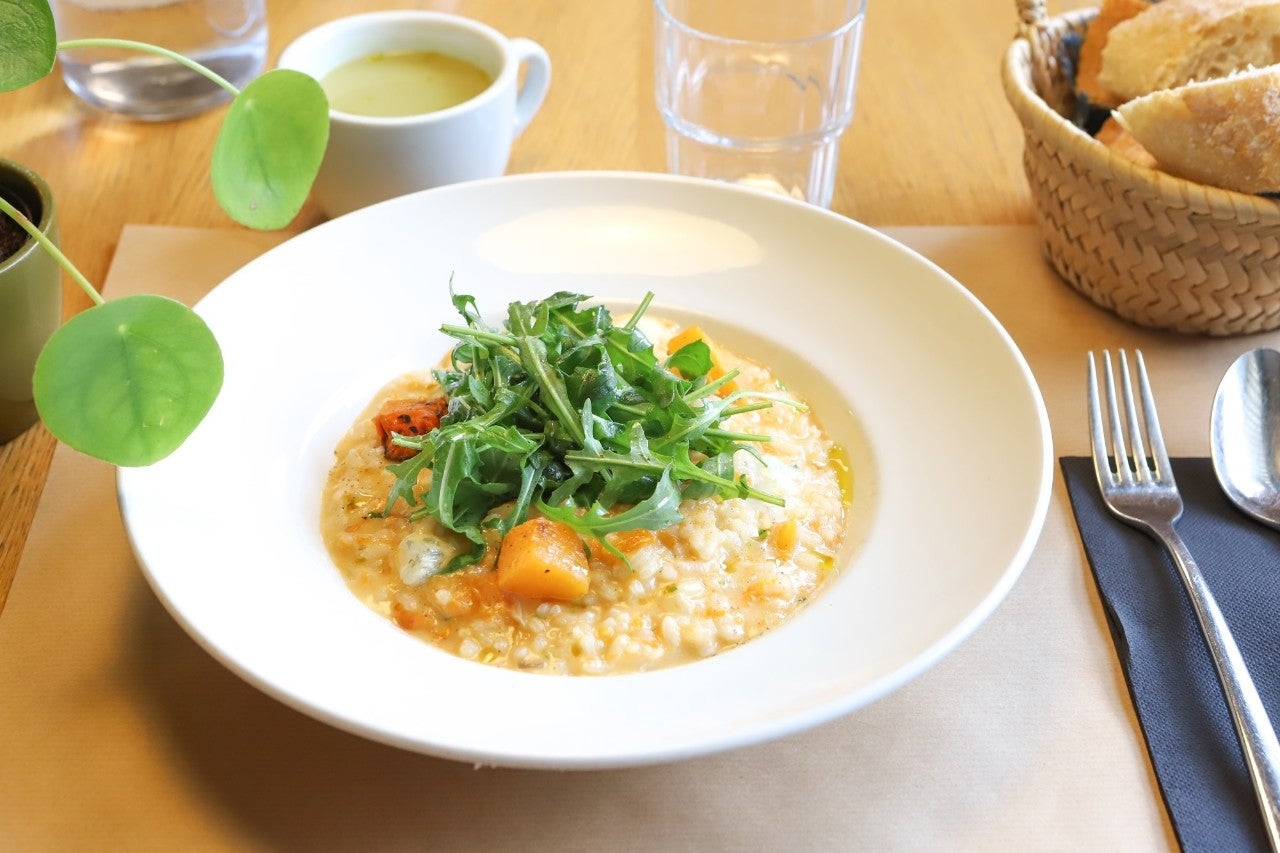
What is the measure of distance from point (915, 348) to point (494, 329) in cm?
75

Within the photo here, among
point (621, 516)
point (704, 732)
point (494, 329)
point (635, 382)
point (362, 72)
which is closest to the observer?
point (704, 732)

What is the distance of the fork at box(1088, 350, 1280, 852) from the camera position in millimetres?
1514

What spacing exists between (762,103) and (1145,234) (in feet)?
3.48

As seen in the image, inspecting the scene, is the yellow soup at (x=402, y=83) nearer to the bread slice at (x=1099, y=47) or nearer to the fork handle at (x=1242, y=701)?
the bread slice at (x=1099, y=47)

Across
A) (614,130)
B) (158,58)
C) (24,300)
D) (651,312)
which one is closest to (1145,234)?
(651,312)

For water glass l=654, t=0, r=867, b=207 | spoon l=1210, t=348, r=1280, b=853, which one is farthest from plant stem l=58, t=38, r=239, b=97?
spoon l=1210, t=348, r=1280, b=853

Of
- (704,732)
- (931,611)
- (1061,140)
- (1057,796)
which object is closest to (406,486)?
(704,732)

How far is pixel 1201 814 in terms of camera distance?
1.51m

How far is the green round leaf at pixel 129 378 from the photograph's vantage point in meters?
1.33

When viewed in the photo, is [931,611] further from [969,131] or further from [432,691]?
[969,131]

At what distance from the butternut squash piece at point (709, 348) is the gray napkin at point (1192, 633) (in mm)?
646

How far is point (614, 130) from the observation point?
9.82 ft

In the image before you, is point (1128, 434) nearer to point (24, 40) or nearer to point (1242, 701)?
point (1242, 701)

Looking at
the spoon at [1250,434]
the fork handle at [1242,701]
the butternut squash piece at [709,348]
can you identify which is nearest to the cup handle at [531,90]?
the butternut squash piece at [709,348]
